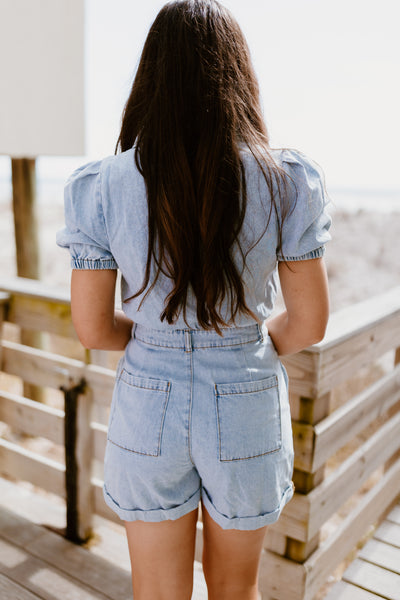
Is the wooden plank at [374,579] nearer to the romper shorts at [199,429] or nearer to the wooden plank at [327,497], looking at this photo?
the wooden plank at [327,497]

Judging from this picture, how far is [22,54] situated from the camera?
136 cm

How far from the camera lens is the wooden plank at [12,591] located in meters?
1.55

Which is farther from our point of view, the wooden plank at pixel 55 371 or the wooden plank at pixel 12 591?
the wooden plank at pixel 55 371

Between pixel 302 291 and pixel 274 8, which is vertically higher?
pixel 274 8

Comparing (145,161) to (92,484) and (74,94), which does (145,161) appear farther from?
(92,484)

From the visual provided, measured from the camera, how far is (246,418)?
34.2 inches

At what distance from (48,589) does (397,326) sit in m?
1.46

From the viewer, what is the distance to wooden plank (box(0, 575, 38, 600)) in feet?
5.09

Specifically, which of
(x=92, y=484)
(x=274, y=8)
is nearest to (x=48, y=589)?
(x=92, y=484)

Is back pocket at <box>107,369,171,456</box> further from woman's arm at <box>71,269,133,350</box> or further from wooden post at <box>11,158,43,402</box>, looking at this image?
wooden post at <box>11,158,43,402</box>

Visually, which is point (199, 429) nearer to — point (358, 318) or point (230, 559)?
point (230, 559)

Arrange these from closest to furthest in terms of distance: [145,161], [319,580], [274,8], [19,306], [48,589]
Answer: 1. [145,161]
2. [319,580]
3. [48,589]
4. [19,306]
5. [274,8]

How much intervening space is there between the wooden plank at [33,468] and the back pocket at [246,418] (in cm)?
124

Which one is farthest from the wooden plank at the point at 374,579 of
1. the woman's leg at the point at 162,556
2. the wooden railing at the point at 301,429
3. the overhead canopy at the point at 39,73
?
the overhead canopy at the point at 39,73
